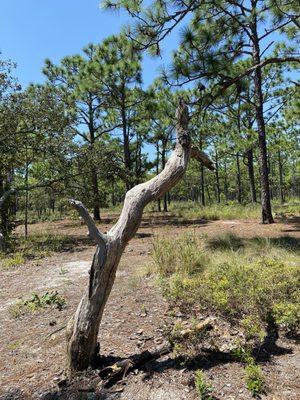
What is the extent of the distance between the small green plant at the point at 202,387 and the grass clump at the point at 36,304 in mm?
2309

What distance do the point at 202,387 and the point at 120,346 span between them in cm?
107

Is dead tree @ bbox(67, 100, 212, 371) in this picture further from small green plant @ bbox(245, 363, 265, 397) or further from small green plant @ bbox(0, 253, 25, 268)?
small green plant @ bbox(0, 253, 25, 268)

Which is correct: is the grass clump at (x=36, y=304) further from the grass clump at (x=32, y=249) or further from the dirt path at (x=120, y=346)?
the grass clump at (x=32, y=249)

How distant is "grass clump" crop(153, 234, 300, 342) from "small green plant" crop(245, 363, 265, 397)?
1.83 ft

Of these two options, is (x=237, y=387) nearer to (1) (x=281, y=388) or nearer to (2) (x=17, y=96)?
(1) (x=281, y=388)

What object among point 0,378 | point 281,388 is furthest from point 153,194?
point 0,378

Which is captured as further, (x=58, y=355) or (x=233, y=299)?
(x=233, y=299)

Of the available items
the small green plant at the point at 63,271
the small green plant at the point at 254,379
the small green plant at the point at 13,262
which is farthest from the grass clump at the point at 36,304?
the small green plant at the point at 13,262

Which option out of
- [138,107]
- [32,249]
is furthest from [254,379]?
[138,107]

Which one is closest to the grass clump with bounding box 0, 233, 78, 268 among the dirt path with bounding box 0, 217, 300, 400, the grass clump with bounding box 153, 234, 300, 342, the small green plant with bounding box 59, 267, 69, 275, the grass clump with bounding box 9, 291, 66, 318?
the small green plant with bounding box 59, 267, 69, 275

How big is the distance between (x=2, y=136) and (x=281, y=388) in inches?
372

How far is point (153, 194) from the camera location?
3.09 metres

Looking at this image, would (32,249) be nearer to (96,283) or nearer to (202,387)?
(96,283)

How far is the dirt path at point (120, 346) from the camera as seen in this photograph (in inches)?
104
